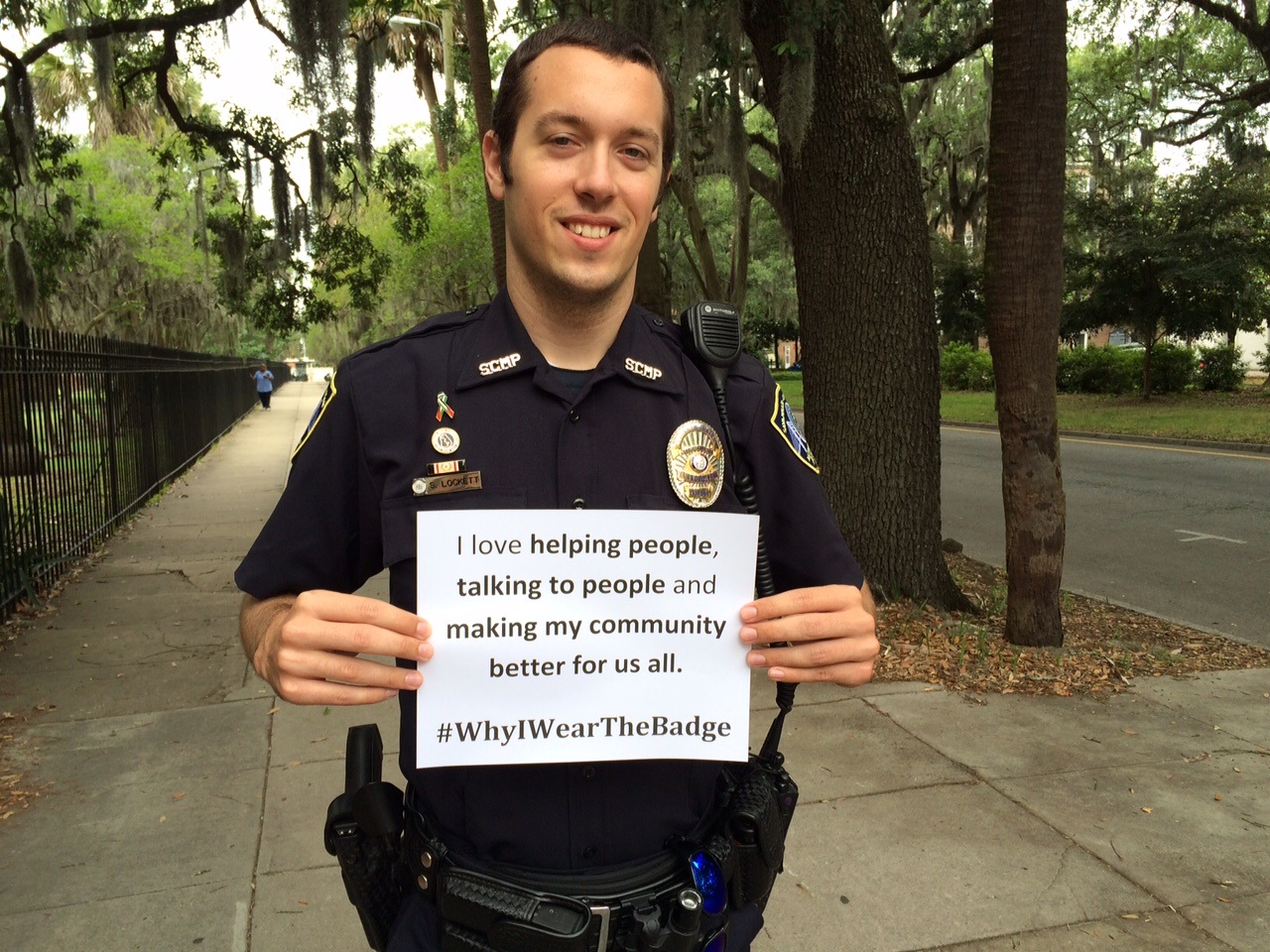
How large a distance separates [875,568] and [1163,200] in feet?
65.5

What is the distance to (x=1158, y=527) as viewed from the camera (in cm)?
1046

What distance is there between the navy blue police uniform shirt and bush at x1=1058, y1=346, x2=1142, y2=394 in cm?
2670

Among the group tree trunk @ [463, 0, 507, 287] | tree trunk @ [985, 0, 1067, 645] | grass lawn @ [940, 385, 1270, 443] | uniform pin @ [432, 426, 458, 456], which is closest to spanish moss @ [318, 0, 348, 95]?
tree trunk @ [463, 0, 507, 287]

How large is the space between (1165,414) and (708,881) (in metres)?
22.6

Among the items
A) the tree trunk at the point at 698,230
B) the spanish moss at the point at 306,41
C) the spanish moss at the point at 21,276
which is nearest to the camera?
the spanish moss at the point at 306,41

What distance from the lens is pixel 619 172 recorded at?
61.7 inches

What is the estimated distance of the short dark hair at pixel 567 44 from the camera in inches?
61.8

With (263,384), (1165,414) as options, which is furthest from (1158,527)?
(263,384)

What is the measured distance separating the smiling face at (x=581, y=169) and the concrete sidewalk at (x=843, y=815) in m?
2.35

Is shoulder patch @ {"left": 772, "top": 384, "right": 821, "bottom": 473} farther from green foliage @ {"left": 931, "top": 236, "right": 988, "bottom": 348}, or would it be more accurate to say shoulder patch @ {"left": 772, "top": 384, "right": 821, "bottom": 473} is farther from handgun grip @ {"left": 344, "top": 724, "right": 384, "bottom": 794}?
green foliage @ {"left": 931, "top": 236, "right": 988, "bottom": 348}

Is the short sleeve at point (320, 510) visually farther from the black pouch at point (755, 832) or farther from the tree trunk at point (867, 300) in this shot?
the tree trunk at point (867, 300)

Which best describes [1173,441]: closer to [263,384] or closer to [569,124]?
[569,124]

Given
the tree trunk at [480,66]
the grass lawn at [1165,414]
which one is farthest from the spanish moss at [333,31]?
the grass lawn at [1165,414]

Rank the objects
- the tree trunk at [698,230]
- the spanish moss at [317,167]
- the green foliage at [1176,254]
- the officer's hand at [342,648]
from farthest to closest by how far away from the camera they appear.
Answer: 1. the green foliage at [1176,254]
2. the tree trunk at [698,230]
3. the spanish moss at [317,167]
4. the officer's hand at [342,648]
